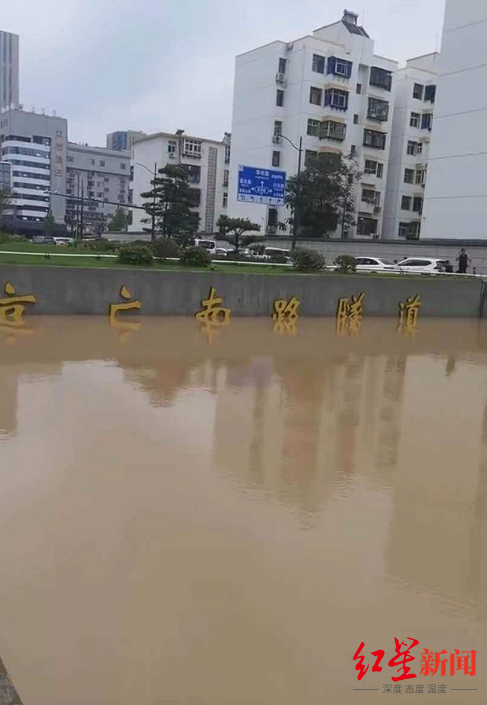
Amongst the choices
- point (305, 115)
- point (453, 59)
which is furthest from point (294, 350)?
point (305, 115)

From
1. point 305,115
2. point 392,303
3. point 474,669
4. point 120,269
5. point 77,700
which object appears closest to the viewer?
point 77,700

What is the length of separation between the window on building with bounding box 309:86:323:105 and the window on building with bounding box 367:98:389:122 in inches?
145

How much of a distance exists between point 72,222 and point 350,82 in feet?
154

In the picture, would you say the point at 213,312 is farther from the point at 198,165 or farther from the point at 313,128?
the point at 198,165

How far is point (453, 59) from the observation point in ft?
103

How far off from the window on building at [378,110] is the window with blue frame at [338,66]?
2.91m

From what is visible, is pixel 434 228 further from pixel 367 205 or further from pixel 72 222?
pixel 72 222

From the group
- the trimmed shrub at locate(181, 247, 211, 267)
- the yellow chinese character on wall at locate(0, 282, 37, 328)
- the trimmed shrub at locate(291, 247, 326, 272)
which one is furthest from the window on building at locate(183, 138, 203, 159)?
the yellow chinese character on wall at locate(0, 282, 37, 328)

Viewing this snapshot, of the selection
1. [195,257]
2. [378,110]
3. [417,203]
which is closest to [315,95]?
[378,110]

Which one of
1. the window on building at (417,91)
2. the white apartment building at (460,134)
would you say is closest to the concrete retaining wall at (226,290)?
the white apartment building at (460,134)

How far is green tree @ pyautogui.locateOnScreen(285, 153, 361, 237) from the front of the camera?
121 ft

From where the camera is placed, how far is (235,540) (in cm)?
371

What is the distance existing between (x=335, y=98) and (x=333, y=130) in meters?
2.00

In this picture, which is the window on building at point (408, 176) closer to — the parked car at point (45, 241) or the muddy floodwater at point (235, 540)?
the parked car at point (45, 241)
